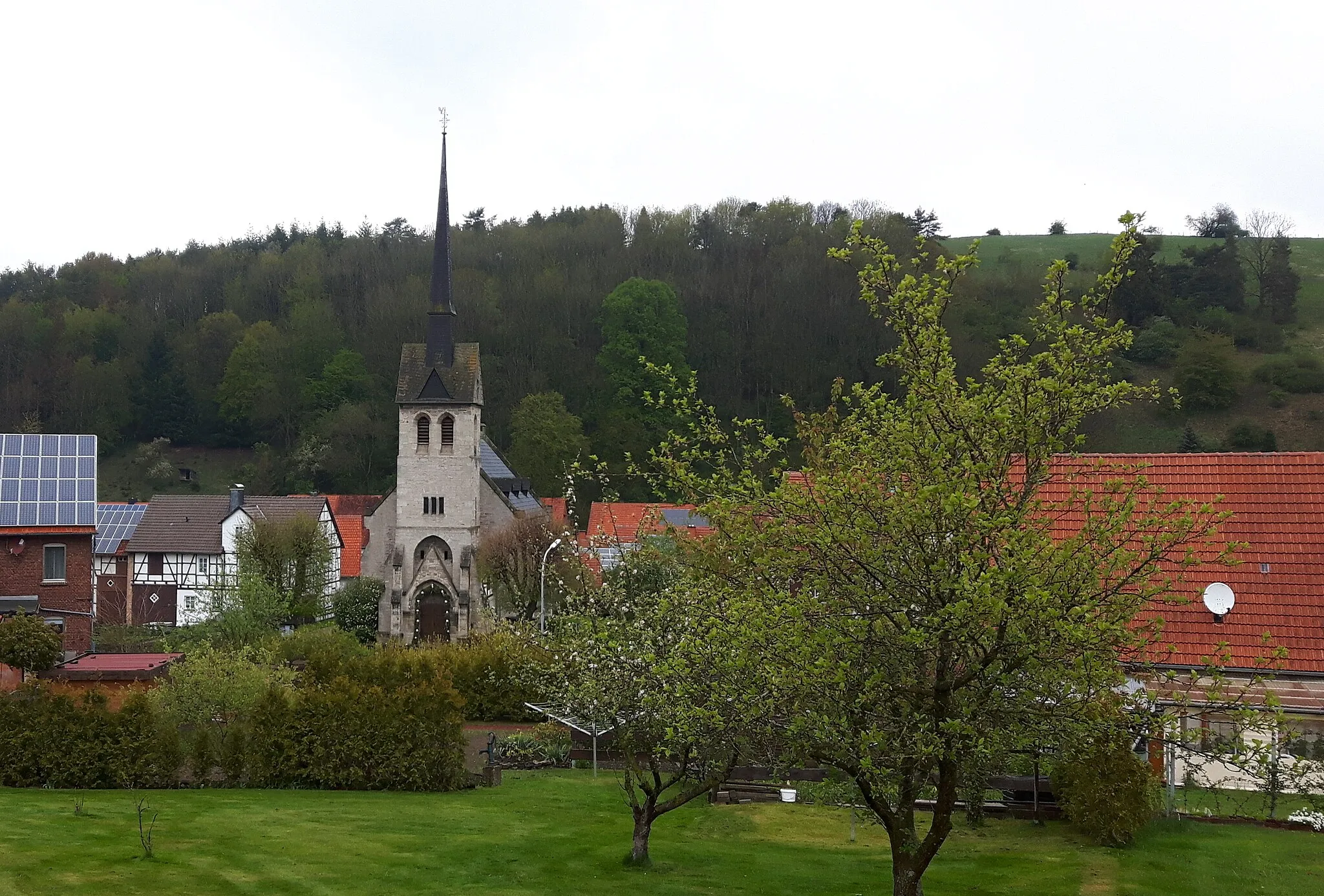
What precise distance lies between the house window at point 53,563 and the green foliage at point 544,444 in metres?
45.1

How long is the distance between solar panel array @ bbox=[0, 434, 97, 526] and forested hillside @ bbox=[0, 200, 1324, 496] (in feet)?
148

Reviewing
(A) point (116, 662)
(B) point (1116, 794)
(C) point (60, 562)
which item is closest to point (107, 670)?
(A) point (116, 662)

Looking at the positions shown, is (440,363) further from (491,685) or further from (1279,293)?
(1279,293)

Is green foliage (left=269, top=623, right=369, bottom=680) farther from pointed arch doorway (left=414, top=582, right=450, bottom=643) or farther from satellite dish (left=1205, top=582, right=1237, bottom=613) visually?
satellite dish (left=1205, top=582, right=1237, bottom=613)

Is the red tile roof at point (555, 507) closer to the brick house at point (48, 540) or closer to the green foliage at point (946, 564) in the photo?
the brick house at point (48, 540)

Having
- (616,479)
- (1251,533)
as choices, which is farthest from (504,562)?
(1251,533)

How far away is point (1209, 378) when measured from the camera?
73625mm

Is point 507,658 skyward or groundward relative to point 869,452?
groundward

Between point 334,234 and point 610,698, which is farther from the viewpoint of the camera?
point 334,234

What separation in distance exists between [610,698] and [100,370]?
99434 millimetres

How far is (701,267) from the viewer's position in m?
103

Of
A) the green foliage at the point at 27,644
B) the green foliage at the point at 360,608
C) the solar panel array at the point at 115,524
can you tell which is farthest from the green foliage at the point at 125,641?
the solar panel array at the point at 115,524

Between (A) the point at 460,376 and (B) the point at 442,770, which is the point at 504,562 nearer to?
(A) the point at 460,376

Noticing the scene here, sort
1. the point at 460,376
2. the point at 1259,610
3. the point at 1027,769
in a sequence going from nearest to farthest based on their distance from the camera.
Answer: the point at 1027,769 → the point at 1259,610 → the point at 460,376
